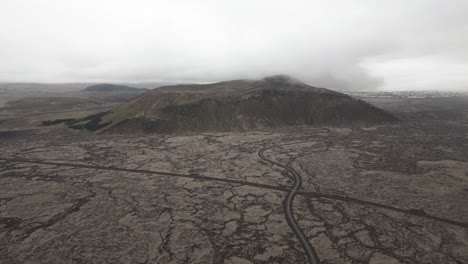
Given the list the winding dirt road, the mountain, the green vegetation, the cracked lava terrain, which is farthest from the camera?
the mountain

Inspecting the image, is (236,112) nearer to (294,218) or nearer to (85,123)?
(85,123)

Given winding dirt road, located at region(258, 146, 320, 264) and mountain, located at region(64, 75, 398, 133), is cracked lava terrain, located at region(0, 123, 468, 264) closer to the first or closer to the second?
winding dirt road, located at region(258, 146, 320, 264)

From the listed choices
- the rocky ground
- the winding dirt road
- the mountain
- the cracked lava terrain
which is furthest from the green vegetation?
the winding dirt road

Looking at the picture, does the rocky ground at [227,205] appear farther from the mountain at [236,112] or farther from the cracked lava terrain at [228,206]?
the mountain at [236,112]

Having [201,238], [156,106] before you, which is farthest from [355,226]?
[156,106]

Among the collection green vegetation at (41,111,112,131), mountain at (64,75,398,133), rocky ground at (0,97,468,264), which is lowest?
rocky ground at (0,97,468,264)

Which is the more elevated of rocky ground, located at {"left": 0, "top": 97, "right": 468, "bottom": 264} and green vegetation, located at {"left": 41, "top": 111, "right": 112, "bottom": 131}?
green vegetation, located at {"left": 41, "top": 111, "right": 112, "bottom": 131}

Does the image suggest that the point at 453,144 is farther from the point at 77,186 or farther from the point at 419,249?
the point at 77,186

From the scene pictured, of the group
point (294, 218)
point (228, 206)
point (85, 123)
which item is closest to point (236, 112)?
point (85, 123)
